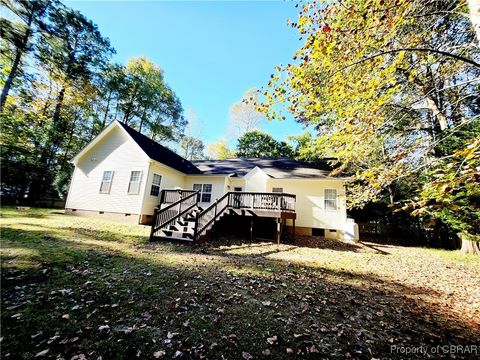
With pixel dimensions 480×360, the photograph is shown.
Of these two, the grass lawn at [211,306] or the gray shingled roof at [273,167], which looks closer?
the grass lawn at [211,306]

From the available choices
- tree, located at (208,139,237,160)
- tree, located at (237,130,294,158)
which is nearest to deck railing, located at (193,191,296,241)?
tree, located at (237,130,294,158)

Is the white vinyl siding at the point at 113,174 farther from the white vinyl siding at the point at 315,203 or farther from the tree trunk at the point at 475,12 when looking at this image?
the tree trunk at the point at 475,12

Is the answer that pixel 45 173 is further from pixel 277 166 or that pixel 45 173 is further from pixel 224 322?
→ pixel 224 322

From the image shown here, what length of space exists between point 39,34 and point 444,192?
Result: 74.1 feet

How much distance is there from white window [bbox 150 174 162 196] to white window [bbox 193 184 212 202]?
2926 millimetres

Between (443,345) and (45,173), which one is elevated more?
(45,173)

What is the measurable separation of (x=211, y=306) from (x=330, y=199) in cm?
1197

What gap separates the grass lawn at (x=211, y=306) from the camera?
103 inches

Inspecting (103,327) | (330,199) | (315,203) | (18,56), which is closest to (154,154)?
(18,56)

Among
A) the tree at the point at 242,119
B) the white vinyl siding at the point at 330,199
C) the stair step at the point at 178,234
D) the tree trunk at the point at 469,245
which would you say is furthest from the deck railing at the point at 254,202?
the tree at the point at 242,119

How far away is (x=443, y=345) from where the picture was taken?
297 centimetres

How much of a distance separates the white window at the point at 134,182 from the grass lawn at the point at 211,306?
6.47 meters

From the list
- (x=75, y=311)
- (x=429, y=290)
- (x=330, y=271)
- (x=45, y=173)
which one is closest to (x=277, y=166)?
(x=330, y=271)

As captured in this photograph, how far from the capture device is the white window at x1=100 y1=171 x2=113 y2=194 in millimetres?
13987
